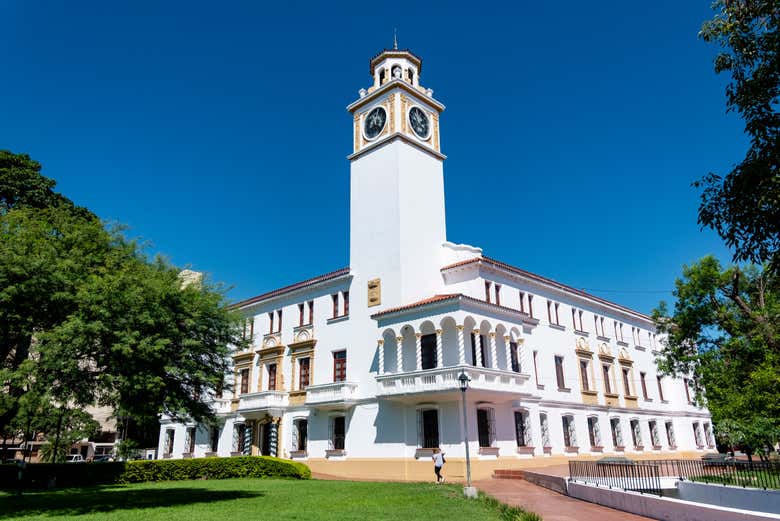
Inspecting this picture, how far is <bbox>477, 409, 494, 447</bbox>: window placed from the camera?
27.0 metres

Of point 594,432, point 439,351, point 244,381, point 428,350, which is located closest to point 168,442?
point 244,381

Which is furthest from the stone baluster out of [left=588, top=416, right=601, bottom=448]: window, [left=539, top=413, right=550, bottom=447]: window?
[left=588, top=416, right=601, bottom=448]: window

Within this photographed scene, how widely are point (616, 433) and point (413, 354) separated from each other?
57.5 ft

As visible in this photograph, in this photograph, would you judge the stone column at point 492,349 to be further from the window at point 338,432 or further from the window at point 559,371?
the window at point 338,432

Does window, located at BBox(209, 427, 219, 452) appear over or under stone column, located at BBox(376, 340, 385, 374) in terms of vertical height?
under

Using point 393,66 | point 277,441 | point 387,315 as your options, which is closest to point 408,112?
point 393,66

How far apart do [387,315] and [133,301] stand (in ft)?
47.9

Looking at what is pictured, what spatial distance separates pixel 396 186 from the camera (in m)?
32.1

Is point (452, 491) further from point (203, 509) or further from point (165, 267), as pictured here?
point (165, 267)

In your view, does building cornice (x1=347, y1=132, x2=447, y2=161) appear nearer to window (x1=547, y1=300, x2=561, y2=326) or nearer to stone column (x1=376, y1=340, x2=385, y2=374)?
window (x1=547, y1=300, x2=561, y2=326)

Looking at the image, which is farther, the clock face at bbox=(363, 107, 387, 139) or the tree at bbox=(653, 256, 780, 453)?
the clock face at bbox=(363, 107, 387, 139)

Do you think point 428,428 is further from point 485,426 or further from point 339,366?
point 339,366

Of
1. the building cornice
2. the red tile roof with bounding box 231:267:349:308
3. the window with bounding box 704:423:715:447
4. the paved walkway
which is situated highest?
the building cornice

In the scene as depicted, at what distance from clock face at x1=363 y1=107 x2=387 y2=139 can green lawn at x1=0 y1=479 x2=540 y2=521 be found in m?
20.9
